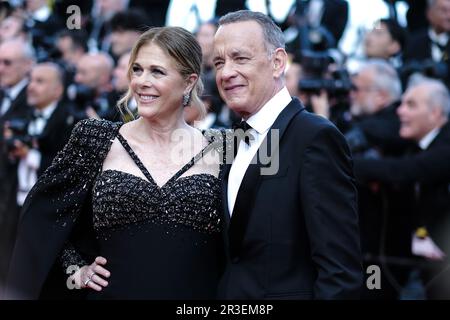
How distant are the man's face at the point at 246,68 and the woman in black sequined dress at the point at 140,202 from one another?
418 mm

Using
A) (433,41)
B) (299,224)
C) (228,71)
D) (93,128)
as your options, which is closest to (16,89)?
(433,41)

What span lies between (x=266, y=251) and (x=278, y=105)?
1.75 ft

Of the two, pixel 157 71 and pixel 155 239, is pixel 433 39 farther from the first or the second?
pixel 155 239

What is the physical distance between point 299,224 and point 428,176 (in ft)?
8.00

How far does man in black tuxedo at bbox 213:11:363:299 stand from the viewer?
9.18ft

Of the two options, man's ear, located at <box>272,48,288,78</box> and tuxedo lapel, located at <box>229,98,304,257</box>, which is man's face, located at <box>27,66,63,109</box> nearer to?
man's ear, located at <box>272,48,288,78</box>

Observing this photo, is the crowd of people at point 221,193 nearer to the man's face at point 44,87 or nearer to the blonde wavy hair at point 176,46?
the blonde wavy hair at point 176,46

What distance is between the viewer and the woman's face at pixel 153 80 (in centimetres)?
344

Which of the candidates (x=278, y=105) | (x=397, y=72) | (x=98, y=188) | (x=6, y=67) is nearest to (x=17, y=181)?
(x=6, y=67)

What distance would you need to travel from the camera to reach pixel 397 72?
641cm

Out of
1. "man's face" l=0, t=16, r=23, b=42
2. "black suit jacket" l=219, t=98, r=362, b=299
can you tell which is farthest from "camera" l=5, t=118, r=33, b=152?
"black suit jacket" l=219, t=98, r=362, b=299

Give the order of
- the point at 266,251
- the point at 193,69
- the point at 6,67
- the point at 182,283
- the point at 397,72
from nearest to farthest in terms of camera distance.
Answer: the point at 266,251 < the point at 182,283 < the point at 193,69 < the point at 397,72 < the point at 6,67

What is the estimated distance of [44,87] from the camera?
6941mm
